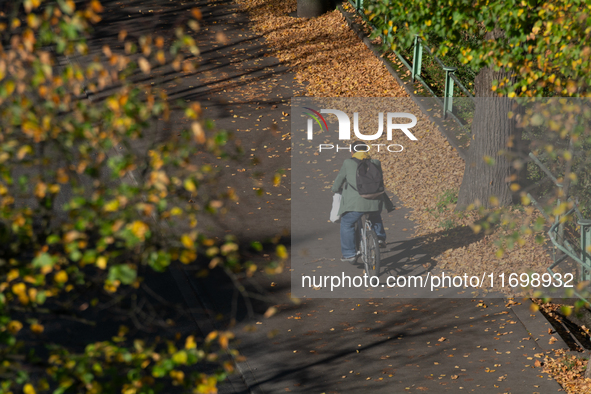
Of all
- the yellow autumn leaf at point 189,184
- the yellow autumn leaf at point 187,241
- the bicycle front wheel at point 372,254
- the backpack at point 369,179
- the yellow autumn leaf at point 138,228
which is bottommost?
the bicycle front wheel at point 372,254

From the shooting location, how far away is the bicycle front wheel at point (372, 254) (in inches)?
333

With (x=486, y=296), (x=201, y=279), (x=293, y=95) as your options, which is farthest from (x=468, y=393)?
(x=293, y=95)

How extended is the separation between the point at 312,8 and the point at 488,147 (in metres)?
11.3

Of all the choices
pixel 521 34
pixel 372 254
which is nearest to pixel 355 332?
pixel 372 254

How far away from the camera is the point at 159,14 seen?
20578 mm

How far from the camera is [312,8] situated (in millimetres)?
19328

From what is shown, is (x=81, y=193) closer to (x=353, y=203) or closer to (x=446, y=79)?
(x=353, y=203)

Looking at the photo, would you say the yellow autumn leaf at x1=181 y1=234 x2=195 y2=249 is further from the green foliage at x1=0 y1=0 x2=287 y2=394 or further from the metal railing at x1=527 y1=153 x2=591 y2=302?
the metal railing at x1=527 y1=153 x2=591 y2=302

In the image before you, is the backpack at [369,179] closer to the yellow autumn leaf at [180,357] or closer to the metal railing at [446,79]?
the metal railing at [446,79]

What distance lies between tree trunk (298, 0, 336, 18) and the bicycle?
12.2 m

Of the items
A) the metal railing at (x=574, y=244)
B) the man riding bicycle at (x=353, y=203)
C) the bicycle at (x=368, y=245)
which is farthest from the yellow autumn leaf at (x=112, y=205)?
the bicycle at (x=368, y=245)

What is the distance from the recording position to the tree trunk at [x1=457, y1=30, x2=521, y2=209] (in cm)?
927

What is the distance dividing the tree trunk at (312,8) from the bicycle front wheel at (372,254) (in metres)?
12.4

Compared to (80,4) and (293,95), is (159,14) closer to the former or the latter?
(80,4)
